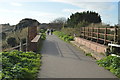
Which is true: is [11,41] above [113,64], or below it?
above

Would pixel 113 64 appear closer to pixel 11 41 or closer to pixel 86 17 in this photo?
pixel 11 41

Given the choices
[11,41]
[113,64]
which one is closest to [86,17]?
[11,41]

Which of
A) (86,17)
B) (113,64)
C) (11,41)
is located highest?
(86,17)

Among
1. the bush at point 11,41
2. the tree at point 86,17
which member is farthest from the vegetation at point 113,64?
the tree at point 86,17

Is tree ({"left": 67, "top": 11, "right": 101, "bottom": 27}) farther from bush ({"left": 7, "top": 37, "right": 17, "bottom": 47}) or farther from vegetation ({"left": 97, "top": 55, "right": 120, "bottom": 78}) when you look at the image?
vegetation ({"left": 97, "top": 55, "right": 120, "bottom": 78})

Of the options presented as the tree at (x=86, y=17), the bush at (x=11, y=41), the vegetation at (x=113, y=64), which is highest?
the tree at (x=86, y=17)

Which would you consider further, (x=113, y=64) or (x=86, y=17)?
(x=86, y=17)

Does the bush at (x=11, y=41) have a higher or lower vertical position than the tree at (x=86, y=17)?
lower

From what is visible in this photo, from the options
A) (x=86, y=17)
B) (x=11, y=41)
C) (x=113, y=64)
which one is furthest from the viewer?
(x=86, y=17)

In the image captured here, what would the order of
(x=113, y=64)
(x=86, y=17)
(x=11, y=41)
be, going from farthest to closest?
(x=86, y=17) → (x=11, y=41) → (x=113, y=64)

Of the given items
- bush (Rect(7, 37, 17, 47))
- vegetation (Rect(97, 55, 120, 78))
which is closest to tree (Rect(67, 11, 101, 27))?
bush (Rect(7, 37, 17, 47))

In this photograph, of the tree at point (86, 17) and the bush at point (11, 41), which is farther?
the tree at point (86, 17)

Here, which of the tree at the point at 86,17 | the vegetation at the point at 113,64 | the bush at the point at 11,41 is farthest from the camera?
the tree at the point at 86,17

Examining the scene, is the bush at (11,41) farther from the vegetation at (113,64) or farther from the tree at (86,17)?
the tree at (86,17)
